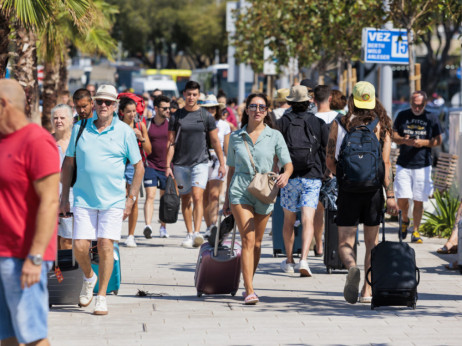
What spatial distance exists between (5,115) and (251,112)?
12.9ft

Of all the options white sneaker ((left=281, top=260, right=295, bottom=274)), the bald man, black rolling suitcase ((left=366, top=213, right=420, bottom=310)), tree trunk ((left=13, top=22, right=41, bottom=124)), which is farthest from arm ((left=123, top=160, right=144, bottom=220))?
tree trunk ((left=13, top=22, right=41, bottom=124))

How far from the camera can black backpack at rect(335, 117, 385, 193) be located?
8.07m

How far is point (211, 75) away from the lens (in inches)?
2484

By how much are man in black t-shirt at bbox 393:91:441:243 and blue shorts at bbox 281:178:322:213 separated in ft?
9.01

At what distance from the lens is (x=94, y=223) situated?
789 centimetres

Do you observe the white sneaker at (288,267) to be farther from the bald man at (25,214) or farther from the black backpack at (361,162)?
the bald man at (25,214)

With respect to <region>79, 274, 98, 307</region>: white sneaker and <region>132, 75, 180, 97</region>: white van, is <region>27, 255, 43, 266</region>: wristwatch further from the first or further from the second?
<region>132, 75, 180, 97</region>: white van

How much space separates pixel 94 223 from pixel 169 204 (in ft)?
16.4

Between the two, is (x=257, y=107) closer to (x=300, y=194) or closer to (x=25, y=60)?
(x=300, y=194)

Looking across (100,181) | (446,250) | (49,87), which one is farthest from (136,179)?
(49,87)

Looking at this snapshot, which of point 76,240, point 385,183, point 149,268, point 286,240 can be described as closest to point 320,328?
point 385,183

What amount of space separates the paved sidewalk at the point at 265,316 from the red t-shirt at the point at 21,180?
210 centimetres

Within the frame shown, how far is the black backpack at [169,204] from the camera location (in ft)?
42.1

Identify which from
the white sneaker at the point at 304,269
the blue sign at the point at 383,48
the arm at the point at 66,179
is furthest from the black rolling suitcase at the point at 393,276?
the blue sign at the point at 383,48
